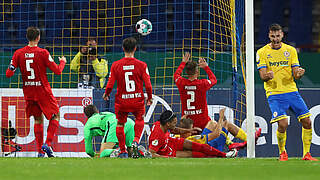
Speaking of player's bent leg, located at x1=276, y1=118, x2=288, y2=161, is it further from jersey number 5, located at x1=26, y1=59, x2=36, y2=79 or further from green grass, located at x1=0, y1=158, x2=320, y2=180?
jersey number 5, located at x1=26, y1=59, x2=36, y2=79

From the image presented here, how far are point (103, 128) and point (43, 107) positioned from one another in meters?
1.48

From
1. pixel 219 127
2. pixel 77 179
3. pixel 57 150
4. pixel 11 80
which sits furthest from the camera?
pixel 11 80

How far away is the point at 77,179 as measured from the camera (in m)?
4.96

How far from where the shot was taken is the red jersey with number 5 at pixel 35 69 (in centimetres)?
880

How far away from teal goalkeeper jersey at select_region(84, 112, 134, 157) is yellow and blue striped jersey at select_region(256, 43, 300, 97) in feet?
8.95

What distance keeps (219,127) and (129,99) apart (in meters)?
A: 1.85

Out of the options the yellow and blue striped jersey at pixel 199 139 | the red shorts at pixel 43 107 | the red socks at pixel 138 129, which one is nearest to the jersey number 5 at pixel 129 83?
the red socks at pixel 138 129

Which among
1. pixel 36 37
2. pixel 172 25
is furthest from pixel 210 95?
pixel 172 25

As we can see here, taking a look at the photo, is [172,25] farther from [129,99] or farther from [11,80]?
[129,99]

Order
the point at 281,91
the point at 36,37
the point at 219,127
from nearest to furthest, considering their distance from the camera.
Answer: the point at 281,91, the point at 36,37, the point at 219,127

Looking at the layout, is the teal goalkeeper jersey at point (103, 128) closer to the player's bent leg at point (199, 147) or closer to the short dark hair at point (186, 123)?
the short dark hair at point (186, 123)

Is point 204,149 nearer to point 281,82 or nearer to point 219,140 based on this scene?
point 219,140

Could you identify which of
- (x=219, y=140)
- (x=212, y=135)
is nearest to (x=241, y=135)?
(x=219, y=140)

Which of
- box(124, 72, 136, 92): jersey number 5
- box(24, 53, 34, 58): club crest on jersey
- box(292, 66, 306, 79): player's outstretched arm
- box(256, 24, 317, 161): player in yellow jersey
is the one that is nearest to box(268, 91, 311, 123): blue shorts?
box(256, 24, 317, 161): player in yellow jersey
